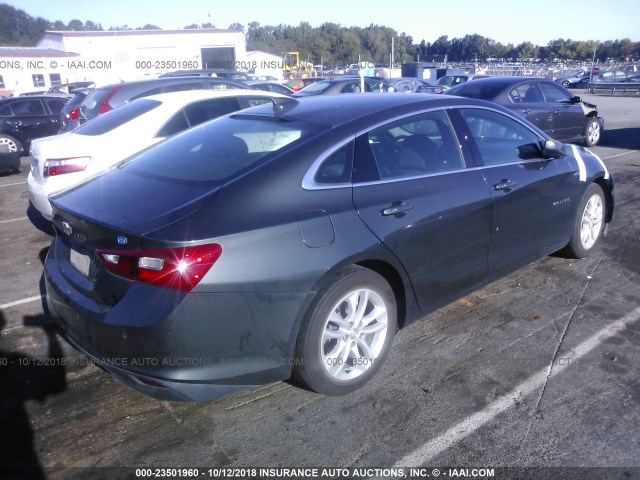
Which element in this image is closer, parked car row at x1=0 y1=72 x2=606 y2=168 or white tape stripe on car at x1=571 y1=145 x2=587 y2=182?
white tape stripe on car at x1=571 y1=145 x2=587 y2=182

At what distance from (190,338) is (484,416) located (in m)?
1.66

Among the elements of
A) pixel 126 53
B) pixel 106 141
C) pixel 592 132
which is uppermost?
pixel 126 53

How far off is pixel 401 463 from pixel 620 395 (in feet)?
4.69

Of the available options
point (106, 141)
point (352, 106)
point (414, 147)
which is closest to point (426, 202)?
point (414, 147)

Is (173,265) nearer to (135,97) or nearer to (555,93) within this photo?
(135,97)

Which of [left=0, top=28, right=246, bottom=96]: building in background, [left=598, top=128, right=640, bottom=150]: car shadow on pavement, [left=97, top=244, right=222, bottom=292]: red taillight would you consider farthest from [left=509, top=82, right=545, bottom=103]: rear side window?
[left=0, top=28, right=246, bottom=96]: building in background

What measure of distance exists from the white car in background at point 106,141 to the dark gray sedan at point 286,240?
2.38 meters

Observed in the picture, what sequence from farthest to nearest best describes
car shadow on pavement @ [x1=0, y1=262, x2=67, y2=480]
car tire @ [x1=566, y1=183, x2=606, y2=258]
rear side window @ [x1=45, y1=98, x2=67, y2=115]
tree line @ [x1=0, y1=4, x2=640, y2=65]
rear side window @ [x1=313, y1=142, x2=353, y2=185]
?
tree line @ [x1=0, y1=4, x2=640, y2=65], rear side window @ [x1=45, y1=98, x2=67, y2=115], car tire @ [x1=566, y1=183, x2=606, y2=258], rear side window @ [x1=313, y1=142, x2=353, y2=185], car shadow on pavement @ [x1=0, y1=262, x2=67, y2=480]

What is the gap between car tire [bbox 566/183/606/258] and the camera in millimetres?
4992

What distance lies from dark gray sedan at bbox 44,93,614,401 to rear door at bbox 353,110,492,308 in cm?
1

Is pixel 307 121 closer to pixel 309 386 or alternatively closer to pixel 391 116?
pixel 391 116

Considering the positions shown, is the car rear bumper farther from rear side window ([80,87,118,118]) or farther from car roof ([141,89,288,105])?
rear side window ([80,87,118,118])

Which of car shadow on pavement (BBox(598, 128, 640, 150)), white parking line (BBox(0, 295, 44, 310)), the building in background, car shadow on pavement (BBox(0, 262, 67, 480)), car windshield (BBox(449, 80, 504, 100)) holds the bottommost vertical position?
car shadow on pavement (BBox(0, 262, 67, 480))

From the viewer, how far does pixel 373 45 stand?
97375 mm
